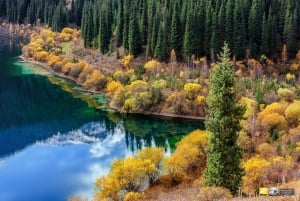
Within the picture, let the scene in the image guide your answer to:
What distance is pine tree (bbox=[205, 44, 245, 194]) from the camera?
108 feet

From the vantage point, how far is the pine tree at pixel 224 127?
32812 mm

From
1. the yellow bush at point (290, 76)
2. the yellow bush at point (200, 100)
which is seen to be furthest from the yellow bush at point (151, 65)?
the yellow bush at point (290, 76)

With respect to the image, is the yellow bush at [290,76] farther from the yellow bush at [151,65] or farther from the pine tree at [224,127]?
the pine tree at [224,127]

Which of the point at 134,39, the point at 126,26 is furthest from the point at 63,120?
the point at 126,26

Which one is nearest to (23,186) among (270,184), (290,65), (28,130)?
(28,130)

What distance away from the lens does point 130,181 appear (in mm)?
51750

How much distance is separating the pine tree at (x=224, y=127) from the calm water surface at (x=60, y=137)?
27035mm

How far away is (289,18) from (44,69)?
71490mm

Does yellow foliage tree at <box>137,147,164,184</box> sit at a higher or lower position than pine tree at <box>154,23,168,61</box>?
lower

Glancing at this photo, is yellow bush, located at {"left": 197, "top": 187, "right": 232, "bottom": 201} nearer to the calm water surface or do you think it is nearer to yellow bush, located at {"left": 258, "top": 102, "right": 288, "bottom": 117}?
the calm water surface

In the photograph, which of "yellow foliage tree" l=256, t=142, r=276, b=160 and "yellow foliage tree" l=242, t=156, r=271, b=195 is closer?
"yellow foliage tree" l=242, t=156, r=271, b=195

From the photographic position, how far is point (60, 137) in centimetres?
8256

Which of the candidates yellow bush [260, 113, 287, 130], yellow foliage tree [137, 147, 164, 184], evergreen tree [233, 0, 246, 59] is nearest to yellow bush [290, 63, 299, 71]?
evergreen tree [233, 0, 246, 59]

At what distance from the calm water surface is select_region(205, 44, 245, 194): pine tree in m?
27.0
